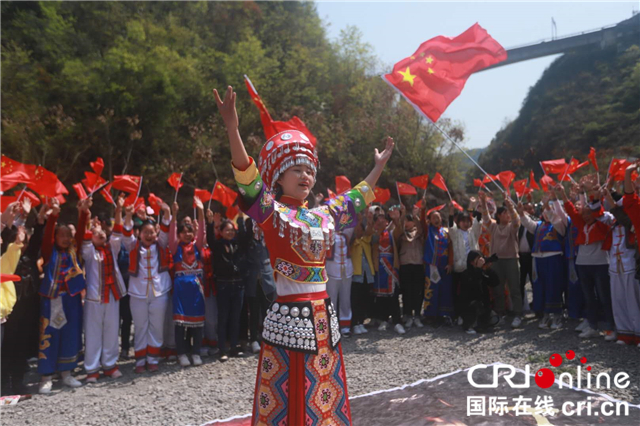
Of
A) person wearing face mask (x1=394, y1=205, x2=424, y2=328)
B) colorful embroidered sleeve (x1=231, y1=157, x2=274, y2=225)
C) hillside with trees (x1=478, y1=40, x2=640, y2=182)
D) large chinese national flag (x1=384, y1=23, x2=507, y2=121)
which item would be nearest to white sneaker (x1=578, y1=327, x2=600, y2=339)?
person wearing face mask (x1=394, y1=205, x2=424, y2=328)

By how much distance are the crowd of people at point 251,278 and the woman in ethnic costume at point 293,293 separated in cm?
335

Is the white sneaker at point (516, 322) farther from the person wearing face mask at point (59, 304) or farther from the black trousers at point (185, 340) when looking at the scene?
the person wearing face mask at point (59, 304)

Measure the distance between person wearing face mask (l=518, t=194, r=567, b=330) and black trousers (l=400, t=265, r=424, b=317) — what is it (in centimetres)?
188

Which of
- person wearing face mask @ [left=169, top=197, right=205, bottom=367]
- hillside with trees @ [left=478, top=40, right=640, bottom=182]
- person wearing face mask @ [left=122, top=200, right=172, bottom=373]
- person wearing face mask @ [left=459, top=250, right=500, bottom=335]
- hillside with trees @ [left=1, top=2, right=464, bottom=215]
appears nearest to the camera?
person wearing face mask @ [left=122, top=200, right=172, bottom=373]

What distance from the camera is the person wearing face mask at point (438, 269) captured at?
837cm

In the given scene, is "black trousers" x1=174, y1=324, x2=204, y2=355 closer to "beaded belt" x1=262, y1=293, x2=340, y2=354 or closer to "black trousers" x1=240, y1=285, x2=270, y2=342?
"black trousers" x1=240, y1=285, x2=270, y2=342

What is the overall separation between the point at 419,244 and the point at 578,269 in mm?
2420

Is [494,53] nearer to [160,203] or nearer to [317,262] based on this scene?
[317,262]

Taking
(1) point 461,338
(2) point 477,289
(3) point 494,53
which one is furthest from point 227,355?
(3) point 494,53

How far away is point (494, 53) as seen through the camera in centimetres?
623

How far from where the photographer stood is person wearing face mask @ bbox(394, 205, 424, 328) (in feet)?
27.9

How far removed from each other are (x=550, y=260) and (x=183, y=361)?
571 cm

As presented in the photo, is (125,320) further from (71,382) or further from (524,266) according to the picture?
(524,266)

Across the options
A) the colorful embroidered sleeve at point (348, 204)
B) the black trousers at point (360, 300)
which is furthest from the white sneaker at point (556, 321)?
the colorful embroidered sleeve at point (348, 204)
